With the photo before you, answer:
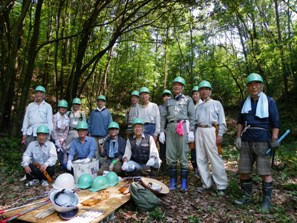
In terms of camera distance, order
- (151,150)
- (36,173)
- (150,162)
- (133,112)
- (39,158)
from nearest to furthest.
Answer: (150,162)
(151,150)
(36,173)
(39,158)
(133,112)

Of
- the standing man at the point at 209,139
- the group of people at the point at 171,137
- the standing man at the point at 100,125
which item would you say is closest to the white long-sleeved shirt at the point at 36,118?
the group of people at the point at 171,137

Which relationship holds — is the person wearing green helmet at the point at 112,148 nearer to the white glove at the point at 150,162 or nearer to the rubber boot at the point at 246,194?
the white glove at the point at 150,162

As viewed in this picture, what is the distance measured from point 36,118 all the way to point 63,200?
308 cm

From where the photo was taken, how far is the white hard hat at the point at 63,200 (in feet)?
12.1

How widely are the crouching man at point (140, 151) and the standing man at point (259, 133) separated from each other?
184cm

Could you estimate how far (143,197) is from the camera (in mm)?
4484

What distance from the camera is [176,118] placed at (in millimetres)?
5594

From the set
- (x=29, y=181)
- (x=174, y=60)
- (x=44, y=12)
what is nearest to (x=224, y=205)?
(x=29, y=181)

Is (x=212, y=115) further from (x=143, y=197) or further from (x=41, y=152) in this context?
(x=41, y=152)

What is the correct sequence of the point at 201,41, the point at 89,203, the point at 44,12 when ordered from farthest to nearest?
the point at 201,41 → the point at 44,12 → the point at 89,203

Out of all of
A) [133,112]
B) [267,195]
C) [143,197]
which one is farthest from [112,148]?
[267,195]

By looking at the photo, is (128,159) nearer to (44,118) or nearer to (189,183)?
(189,183)

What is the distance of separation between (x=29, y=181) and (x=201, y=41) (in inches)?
758

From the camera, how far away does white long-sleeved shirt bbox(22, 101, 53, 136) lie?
6348mm
